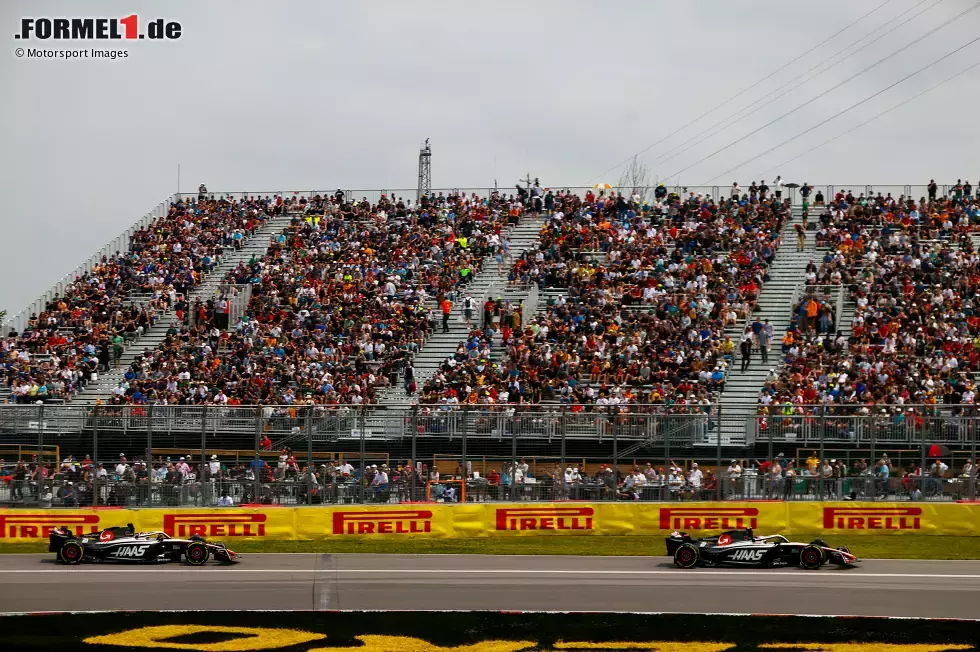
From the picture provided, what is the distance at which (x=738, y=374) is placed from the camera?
117 feet

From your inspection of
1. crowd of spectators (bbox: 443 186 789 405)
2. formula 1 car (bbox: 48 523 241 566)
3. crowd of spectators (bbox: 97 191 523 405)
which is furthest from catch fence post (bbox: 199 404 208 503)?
crowd of spectators (bbox: 443 186 789 405)

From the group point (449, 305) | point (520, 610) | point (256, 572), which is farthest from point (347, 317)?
point (520, 610)

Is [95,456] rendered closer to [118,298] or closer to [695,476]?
[695,476]

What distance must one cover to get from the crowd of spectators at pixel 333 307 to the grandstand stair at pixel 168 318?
855 millimetres

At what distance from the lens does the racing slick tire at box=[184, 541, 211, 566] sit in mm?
23344

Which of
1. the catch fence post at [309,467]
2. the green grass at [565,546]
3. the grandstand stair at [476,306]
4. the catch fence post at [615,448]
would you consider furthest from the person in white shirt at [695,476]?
the grandstand stair at [476,306]

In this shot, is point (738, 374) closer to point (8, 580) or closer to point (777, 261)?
point (777, 261)

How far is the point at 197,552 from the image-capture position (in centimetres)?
2336

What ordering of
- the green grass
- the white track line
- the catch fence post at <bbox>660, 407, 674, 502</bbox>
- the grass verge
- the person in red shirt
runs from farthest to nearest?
the person in red shirt
the catch fence post at <bbox>660, 407, 674, 502</bbox>
the green grass
the white track line
the grass verge

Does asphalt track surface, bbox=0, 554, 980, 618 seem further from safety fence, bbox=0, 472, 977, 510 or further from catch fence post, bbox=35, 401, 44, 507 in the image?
safety fence, bbox=0, 472, 977, 510

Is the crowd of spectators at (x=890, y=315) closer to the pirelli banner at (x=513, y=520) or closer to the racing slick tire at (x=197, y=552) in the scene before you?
the pirelli banner at (x=513, y=520)

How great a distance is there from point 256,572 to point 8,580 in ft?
13.4

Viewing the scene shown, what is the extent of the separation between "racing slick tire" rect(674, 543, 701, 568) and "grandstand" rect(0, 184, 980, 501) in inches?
174

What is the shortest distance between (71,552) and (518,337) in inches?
698
